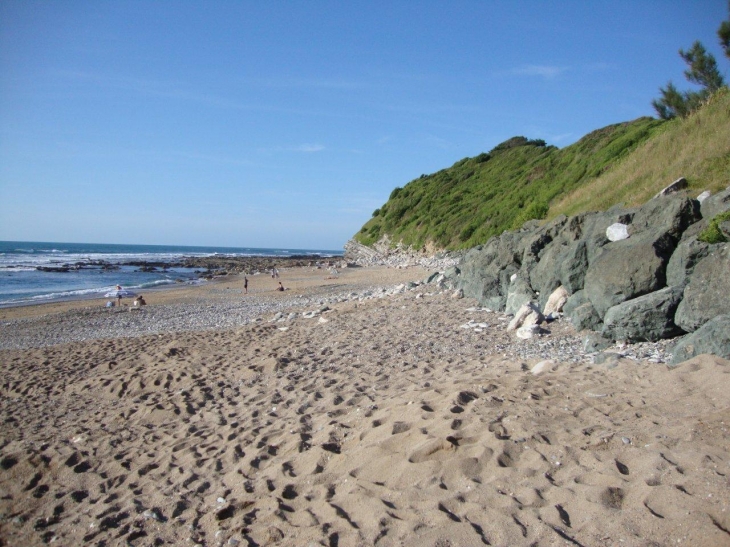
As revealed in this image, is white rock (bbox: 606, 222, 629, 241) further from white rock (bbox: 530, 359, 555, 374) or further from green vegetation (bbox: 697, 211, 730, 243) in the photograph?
white rock (bbox: 530, 359, 555, 374)

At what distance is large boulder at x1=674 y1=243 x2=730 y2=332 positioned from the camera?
19.5ft

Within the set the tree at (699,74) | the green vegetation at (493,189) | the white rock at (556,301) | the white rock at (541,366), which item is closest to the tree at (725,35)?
the tree at (699,74)

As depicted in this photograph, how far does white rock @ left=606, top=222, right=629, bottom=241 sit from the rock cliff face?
0.26 feet

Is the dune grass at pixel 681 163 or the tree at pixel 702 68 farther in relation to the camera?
the tree at pixel 702 68

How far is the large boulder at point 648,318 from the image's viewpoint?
6.59m

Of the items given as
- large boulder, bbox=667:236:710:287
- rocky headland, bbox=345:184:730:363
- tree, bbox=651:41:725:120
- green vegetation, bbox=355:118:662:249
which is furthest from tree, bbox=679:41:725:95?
large boulder, bbox=667:236:710:287

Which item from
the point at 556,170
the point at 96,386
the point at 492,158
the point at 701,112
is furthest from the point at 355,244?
the point at 96,386

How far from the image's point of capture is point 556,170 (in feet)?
111

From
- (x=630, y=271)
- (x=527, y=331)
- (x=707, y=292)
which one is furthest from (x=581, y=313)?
(x=707, y=292)

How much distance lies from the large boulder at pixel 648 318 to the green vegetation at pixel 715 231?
0.82 metres

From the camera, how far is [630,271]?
744cm

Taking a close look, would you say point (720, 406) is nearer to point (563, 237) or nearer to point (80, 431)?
point (563, 237)

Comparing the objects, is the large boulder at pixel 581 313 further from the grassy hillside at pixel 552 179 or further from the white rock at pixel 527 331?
the grassy hillside at pixel 552 179

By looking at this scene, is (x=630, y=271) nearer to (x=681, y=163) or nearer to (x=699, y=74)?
(x=681, y=163)
